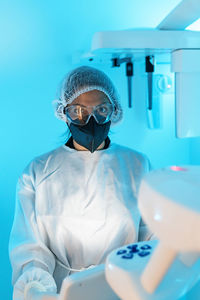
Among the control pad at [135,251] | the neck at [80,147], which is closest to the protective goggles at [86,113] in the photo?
the neck at [80,147]

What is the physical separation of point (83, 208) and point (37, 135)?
69cm

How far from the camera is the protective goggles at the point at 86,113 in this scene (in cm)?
123

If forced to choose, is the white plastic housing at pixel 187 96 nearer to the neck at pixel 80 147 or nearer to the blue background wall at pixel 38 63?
the neck at pixel 80 147

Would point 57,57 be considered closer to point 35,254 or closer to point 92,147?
point 92,147

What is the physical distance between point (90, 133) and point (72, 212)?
11.7 inches

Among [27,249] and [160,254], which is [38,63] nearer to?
[27,249]

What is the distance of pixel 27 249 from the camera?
120 cm

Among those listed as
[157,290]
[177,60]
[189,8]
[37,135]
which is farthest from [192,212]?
[37,135]

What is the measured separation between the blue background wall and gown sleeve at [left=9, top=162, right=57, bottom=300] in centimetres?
47

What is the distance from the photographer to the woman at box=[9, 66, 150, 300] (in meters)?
1.24

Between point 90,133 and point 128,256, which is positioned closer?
point 128,256

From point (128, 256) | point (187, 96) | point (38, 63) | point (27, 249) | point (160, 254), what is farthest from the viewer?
point (38, 63)

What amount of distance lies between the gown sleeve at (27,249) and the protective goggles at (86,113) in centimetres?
26

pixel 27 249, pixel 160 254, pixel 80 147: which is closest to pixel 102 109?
pixel 80 147
